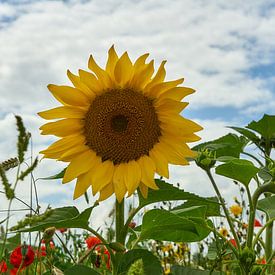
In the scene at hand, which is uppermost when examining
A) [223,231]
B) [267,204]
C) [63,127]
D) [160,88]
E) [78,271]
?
[160,88]

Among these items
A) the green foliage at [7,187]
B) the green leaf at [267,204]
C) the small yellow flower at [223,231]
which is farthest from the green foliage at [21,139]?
the small yellow flower at [223,231]

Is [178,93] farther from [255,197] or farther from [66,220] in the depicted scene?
[66,220]

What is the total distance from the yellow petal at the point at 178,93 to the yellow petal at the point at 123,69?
132mm

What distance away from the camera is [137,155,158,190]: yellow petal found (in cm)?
197

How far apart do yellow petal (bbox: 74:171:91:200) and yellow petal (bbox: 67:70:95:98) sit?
28cm

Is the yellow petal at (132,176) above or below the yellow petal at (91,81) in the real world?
below

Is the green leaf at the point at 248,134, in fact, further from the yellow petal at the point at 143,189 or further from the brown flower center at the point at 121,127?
the yellow petal at the point at 143,189

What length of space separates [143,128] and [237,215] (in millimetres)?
2750

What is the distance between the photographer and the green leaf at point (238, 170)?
1949mm

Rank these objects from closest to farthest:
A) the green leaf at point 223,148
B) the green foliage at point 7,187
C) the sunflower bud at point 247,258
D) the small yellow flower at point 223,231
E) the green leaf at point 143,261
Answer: the green foliage at point 7,187 → the green leaf at point 143,261 → the sunflower bud at point 247,258 → the green leaf at point 223,148 → the small yellow flower at point 223,231

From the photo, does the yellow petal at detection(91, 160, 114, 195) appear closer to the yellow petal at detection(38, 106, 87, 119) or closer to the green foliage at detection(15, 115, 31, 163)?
the yellow petal at detection(38, 106, 87, 119)

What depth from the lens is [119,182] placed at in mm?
2062

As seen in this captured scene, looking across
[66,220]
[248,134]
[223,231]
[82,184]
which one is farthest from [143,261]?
[223,231]

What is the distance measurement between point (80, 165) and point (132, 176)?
7.4 inches
